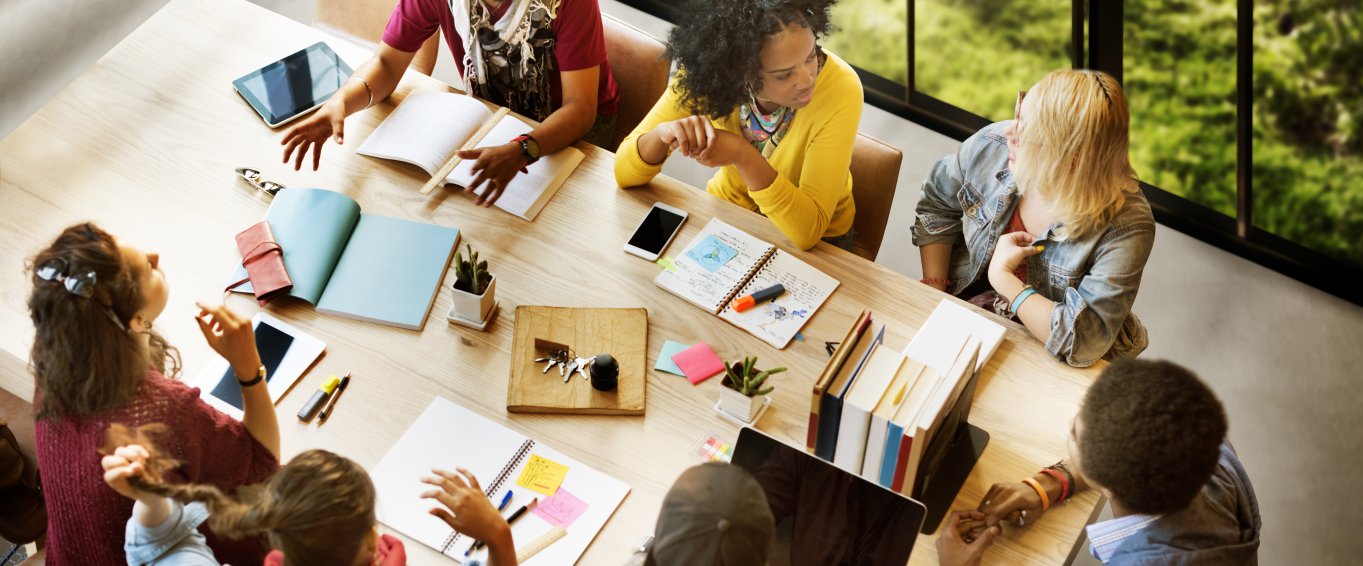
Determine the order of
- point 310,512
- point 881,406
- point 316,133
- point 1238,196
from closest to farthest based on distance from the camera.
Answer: point 310,512
point 881,406
point 316,133
point 1238,196

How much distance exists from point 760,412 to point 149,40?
1.70 metres

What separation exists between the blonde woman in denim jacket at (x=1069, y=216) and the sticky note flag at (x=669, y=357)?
637 mm

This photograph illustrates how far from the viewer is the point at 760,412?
196cm

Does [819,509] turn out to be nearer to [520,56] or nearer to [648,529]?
[648,529]

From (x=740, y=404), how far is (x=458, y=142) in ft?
2.94

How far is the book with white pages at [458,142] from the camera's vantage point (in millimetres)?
2307

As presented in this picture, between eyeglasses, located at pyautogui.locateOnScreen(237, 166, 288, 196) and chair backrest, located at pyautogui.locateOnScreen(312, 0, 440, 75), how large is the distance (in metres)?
0.62

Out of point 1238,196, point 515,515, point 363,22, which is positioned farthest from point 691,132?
point 1238,196

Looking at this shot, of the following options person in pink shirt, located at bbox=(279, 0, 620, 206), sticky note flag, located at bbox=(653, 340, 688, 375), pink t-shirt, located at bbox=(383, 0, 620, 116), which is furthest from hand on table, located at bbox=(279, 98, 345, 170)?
sticky note flag, located at bbox=(653, 340, 688, 375)

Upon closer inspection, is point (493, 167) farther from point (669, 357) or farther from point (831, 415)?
point (831, 415)

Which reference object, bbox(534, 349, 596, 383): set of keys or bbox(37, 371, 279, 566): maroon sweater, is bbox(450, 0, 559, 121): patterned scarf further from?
bbox(37, 371, 279, 566): maroon sweater

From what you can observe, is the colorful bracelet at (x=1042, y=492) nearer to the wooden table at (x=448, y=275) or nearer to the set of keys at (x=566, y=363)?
the wooden table at (x=448, y=275)

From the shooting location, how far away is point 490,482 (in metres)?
1.85

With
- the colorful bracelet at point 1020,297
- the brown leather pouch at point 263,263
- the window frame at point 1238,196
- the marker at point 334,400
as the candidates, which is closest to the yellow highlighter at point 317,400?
the marker at point 334,400
